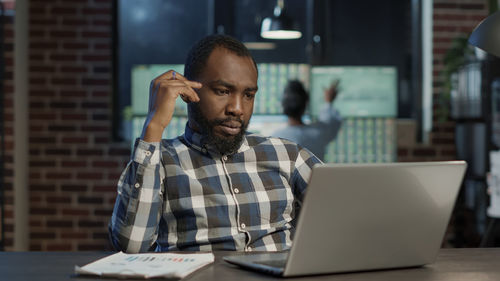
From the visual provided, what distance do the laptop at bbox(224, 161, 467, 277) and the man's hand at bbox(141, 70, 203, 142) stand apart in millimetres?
463

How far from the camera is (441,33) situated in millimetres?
4379

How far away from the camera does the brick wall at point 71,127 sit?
13.8ft

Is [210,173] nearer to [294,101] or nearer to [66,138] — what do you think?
[294,101]

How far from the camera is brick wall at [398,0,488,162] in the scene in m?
4.38

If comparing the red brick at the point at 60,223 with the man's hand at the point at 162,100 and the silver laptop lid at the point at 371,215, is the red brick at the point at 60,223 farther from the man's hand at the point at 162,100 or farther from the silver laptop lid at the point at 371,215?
the silver laptop lid at the point at 371,215

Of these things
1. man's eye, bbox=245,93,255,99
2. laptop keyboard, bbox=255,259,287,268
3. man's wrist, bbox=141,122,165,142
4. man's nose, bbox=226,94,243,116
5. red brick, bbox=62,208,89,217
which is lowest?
red brick, bbox=62,208,89,217

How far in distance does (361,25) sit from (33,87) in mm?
2379

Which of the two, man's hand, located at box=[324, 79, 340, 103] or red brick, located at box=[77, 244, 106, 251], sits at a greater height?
man's hand, located at box=[324, 79, 340, 103]

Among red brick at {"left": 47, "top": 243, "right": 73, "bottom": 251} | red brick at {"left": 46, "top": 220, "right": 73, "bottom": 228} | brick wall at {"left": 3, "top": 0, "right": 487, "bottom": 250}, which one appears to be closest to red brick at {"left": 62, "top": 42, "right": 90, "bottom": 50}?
brick wall at {"left": 3, "top": 0, "right": 487, "bottom": 250}

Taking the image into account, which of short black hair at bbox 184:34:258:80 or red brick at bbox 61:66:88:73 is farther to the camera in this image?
red brick at bbox 61:66:88:73

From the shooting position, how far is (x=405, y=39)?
14.8 feet

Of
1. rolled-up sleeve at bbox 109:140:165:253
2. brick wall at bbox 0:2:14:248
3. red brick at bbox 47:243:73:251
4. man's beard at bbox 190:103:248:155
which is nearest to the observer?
rolled-up sleeve at bbox 109:140:165:253

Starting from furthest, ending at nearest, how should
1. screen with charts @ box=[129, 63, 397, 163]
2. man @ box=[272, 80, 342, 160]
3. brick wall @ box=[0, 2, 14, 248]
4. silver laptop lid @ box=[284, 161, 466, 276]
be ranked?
screen with charts @ box=[129, 63, 397, 163] < brick wall @ box=[0, 2, 14, 248] < man @ box=[272, 80, 342, 160] < silver laptop lid @ box=[284, 161, 466, 276]

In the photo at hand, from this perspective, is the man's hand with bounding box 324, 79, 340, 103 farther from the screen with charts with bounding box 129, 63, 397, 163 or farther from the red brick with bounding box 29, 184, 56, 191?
the red brick with bounding box 29, 184, 56, 191
